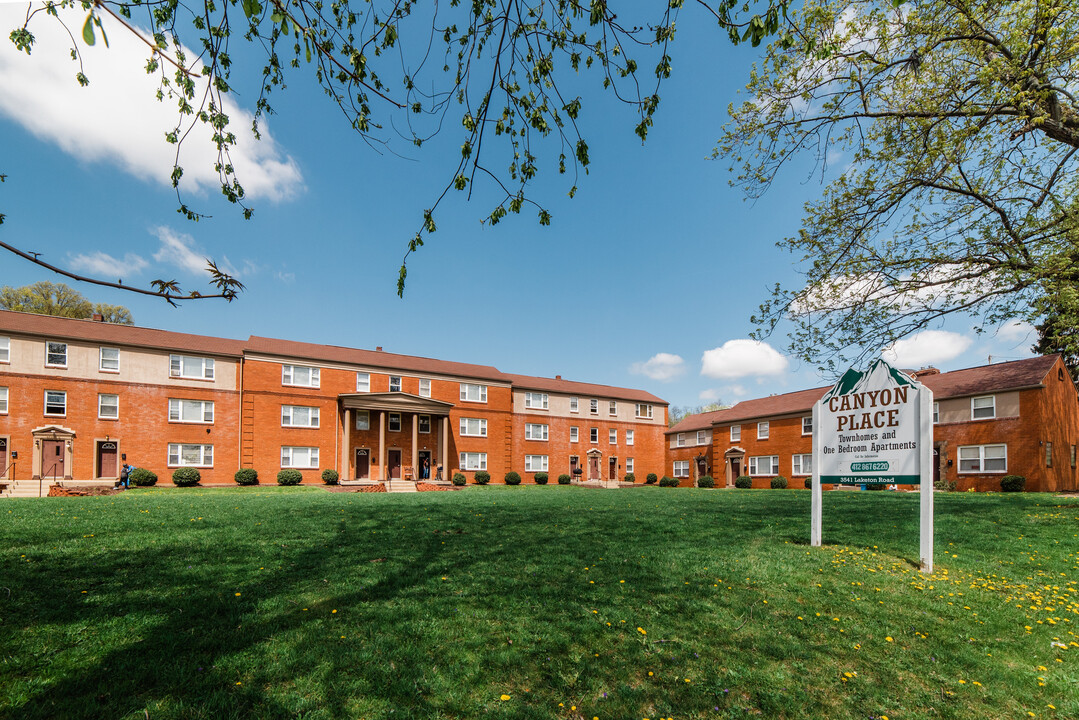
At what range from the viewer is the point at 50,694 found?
367 centimetres

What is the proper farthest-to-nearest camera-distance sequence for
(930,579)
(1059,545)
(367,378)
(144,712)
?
(367,378) < (1059,545) < (930,579) < (144,712)

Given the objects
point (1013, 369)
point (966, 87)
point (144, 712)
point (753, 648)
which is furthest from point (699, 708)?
point (1013, 369)

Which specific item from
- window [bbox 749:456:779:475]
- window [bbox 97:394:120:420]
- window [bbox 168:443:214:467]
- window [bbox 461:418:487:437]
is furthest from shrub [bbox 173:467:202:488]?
window [bbox 749:456:779:475]

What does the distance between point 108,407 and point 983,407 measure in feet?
187

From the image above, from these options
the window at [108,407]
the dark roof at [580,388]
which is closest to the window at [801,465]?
the dark roof at [580,388]

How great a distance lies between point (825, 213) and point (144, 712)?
1617 cm

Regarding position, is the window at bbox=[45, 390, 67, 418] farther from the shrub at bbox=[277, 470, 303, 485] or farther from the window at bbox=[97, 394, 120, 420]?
the shrub at bbox=[277, 470, 303, 485]

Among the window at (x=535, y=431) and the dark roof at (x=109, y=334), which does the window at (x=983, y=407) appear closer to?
the window at (x=535, y=431)

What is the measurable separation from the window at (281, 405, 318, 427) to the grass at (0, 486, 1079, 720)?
1074 inches

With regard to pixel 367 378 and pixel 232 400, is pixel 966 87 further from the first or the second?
pixel 232 400

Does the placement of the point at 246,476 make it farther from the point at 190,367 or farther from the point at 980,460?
the point at 980,460

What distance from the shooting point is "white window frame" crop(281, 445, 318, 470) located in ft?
117

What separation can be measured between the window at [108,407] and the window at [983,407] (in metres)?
56.3

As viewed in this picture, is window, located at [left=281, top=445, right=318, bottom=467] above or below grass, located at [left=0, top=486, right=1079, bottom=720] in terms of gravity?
below
